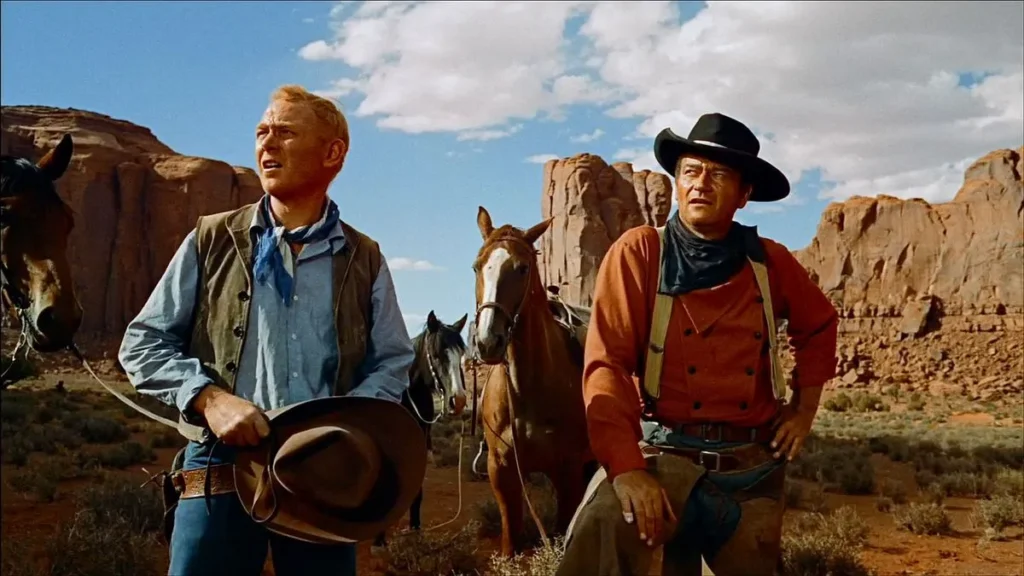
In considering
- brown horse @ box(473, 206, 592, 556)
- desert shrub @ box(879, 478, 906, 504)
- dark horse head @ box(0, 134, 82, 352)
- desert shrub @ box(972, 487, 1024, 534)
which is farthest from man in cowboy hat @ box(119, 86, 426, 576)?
desert shrub @ box(879, 478, 906, 504)

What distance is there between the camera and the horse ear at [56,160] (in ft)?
14.0

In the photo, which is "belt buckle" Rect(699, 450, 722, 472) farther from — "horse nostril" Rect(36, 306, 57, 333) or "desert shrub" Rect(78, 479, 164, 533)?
"desert shrub" Rect(78, 479, 164, 533)

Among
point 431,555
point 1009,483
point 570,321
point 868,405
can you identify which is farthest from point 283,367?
point 868,405

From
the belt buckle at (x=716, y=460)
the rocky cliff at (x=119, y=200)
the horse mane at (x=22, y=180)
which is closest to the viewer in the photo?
the belt buckle at (x=716, y=460)

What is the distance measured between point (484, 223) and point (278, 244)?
3001 mm

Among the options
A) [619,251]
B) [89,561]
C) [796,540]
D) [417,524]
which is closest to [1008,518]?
[796,540]

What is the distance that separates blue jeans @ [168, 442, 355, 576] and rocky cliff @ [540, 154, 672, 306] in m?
54.3

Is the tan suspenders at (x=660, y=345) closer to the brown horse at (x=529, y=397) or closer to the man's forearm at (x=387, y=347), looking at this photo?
the man's forearm at (x=387, y=347)

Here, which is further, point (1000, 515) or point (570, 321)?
point (1000, 515)

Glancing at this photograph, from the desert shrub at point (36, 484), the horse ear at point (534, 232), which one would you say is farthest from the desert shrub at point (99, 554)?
the horse ear at point (534, 232)

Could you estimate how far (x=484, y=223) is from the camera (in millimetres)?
5773

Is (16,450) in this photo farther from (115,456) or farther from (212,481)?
(212,481)

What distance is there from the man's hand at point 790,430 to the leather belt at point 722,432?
56 millimetres

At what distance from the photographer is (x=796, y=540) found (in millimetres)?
8016
